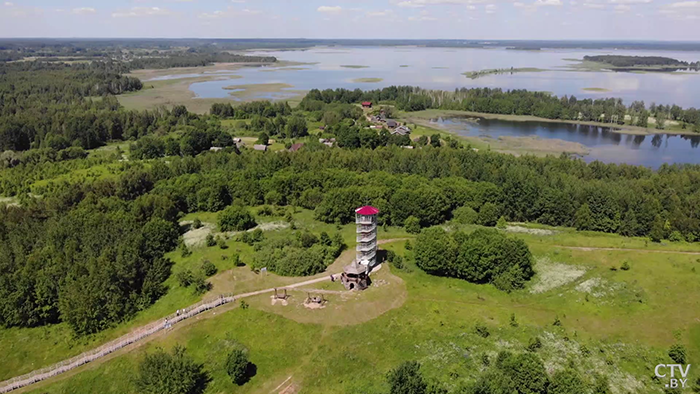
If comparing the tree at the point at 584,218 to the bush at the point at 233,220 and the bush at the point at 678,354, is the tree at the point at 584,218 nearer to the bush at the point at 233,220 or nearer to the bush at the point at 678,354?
the bush at the point at 678,354

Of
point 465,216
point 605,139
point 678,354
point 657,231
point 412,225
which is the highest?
point 605,139

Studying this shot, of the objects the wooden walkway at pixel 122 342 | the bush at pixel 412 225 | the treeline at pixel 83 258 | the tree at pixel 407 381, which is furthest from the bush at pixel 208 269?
the bush at pixel 412 225

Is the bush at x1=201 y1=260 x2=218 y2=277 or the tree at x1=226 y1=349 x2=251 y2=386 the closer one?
the tree at x1=226 y1=349 x2=251 y2=386

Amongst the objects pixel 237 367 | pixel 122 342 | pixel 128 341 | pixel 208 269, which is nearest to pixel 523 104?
pixel 208 269

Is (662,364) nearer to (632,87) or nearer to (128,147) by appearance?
(128,147)

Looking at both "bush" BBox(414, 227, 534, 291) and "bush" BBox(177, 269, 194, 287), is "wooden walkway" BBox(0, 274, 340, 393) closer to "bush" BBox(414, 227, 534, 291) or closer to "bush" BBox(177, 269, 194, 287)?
"bush" BBox(177, 269, 194, 287)

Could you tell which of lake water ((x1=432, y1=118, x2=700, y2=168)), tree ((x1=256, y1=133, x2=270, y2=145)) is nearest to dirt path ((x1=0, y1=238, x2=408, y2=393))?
tree ((x1=256, y1=133, x2=270, y2=145))

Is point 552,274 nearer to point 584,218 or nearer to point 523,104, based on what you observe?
point 584,218
